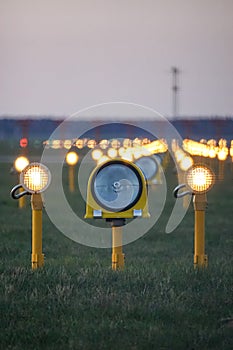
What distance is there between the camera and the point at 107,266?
11.5m

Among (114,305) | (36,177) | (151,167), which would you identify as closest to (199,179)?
(36,177)

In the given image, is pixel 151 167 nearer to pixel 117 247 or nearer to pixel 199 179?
pixel 117 247

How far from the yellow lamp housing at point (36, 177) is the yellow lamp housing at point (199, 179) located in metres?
1.58

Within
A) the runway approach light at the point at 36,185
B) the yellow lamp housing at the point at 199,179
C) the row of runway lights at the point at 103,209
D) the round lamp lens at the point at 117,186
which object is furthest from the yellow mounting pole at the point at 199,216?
the runway approach light at the point at 36,185

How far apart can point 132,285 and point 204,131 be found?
55081 mm

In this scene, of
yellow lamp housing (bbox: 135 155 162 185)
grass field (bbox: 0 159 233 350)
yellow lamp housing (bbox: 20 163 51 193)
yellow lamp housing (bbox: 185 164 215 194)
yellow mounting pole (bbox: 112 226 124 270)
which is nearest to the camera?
grass field (bbox: 0 159 233 350)

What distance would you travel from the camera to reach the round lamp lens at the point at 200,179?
34.9 feet

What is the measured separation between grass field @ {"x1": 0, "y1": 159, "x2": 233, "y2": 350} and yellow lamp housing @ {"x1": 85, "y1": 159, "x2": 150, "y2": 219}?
25.3 inches

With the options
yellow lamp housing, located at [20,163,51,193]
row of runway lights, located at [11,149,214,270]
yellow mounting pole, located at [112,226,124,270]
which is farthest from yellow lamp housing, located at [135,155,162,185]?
yellow lamp housing, located at [20,163,51,193]

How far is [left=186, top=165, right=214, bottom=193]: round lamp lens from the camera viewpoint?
1064 cm

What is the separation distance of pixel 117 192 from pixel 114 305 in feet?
7.65

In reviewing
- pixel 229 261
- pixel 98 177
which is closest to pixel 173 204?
pixel 229 261

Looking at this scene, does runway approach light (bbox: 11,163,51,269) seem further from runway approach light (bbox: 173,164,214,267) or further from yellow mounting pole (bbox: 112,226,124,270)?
runway approach light (bbox: 173,164,214,267)

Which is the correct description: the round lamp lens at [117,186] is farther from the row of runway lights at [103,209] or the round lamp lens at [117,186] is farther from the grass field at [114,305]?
the grass field at [114,305]
